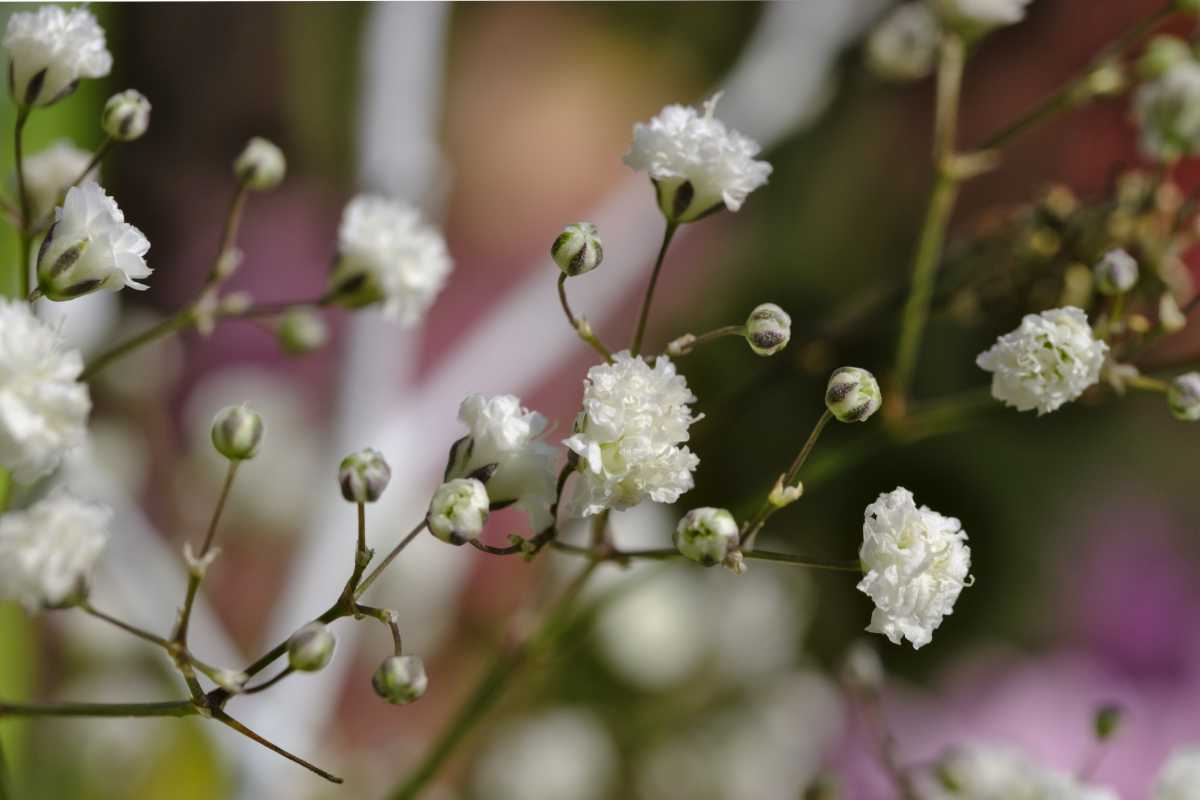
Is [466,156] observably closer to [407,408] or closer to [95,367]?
[407,408]

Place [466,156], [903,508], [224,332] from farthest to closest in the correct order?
[466,156] < [224,332] < [903,508]

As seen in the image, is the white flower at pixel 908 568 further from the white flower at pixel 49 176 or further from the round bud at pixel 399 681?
the white flower at pixel 49 176

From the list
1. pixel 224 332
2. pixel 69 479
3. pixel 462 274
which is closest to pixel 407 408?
pixel 69 479

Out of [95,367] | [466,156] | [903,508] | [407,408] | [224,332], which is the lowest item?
[903,508]

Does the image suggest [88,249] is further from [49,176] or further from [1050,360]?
[1050,360]

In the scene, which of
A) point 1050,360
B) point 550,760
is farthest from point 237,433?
point 550,760
